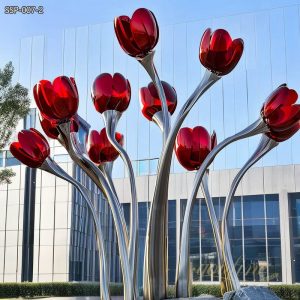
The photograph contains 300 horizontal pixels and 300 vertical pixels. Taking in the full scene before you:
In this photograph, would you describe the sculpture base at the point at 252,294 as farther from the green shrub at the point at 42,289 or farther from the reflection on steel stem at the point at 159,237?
the green shrub at the point at 42,289

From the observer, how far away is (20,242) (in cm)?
2223

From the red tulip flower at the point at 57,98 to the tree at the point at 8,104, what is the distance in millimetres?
6925

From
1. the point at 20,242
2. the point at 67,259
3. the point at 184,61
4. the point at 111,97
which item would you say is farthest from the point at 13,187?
the point at 111,97

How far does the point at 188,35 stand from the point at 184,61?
1003 millimetres

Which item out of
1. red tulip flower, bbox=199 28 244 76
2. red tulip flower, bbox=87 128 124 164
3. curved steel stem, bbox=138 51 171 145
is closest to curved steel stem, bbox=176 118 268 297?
curved steel stem, bbox=138 51 171 145

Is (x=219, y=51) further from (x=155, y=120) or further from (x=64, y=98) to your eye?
(x=64, y=98)

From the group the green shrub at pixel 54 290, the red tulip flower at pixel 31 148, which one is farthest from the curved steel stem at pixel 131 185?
the green shrub at pixel 54 290

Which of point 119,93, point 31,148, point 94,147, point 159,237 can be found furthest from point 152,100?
point 159,237

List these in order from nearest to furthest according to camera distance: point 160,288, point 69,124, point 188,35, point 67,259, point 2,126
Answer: point 160,288, point 69,124, point 2,126, point 67,259, point 188,35

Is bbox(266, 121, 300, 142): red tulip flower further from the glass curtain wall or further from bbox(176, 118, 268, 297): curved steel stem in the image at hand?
the glass curtain wall

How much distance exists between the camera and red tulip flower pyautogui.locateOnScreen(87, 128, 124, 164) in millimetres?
6254

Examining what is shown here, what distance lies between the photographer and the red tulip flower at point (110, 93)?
581 cm

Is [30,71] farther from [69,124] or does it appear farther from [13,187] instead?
[69,124]

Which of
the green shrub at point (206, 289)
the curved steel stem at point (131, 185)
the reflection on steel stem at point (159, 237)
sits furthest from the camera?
the green shrub at point (206, 289)
